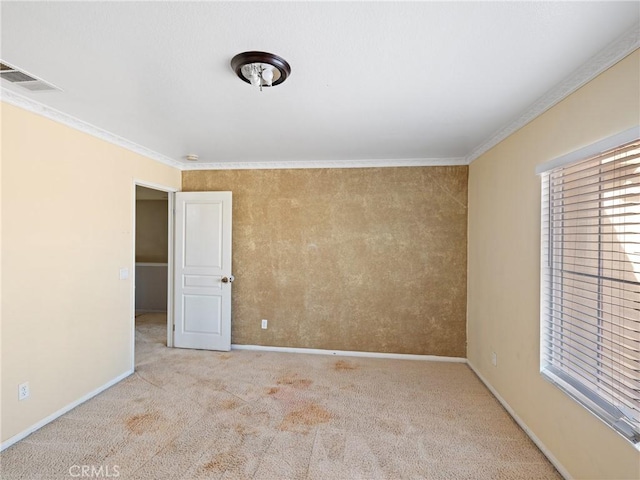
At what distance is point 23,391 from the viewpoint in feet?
7.66

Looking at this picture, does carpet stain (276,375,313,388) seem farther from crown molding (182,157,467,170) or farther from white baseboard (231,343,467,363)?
crown molding (182,157,467,170)

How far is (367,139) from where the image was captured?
3.17 meters

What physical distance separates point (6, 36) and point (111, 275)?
2176mm

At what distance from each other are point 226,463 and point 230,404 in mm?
774

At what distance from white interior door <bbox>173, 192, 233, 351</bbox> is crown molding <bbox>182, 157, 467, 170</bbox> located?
16.6 inches

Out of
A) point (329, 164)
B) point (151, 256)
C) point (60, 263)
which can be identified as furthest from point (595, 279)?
point (151, 256)

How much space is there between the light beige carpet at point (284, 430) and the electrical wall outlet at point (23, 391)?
31 centimetres

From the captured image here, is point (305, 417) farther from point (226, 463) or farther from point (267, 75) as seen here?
point (267, 75)

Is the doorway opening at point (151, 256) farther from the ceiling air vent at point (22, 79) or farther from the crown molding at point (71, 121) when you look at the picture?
the ceiling air vent at point (22, 79)

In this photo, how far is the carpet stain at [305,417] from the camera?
2.53 m

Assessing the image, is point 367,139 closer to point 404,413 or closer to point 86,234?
point 404,413

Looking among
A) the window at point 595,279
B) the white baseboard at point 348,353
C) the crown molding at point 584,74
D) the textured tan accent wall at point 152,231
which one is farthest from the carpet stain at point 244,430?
the textured tan accent wall at point 152,231

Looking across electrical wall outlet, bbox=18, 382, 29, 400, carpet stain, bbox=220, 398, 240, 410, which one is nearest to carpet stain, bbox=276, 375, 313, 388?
carpet stain, bbox=220, 398, 240, 410

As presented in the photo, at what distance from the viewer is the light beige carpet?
2059 millimetres
